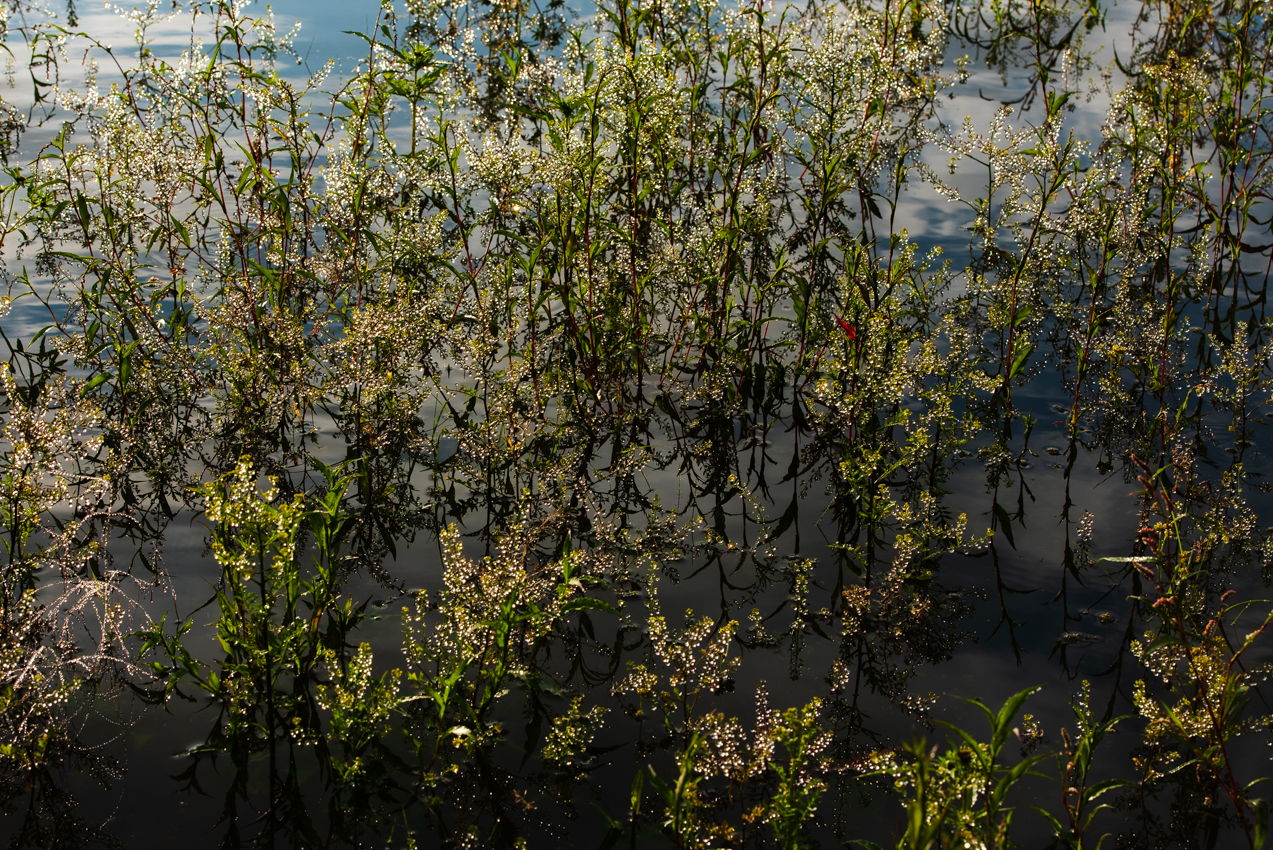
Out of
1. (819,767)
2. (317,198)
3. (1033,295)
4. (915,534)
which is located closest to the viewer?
(819,767)

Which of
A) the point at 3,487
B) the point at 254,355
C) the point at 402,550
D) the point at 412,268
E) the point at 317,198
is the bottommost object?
the point at 402,550

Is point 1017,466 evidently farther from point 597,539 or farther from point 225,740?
point 225,740

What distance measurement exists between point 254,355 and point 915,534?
2719 mm

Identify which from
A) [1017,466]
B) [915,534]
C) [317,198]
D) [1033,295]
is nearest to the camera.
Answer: [915,534]

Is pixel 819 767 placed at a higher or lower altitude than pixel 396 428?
lower

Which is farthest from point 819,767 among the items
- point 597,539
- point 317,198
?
point 317,198

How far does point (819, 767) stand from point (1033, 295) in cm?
312

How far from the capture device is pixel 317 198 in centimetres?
470

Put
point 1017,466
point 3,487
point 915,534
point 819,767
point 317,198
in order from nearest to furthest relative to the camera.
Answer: point 819,767, point 3,487, point 915,534, point 1017,466, point 317,198

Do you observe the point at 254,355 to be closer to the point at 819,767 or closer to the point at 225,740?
the point at 225,740

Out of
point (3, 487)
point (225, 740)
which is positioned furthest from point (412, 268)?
point (225, 740)

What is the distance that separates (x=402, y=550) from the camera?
3705mm

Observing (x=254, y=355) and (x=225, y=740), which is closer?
(x=225, y=740)

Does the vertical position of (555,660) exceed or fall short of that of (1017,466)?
it falls short
